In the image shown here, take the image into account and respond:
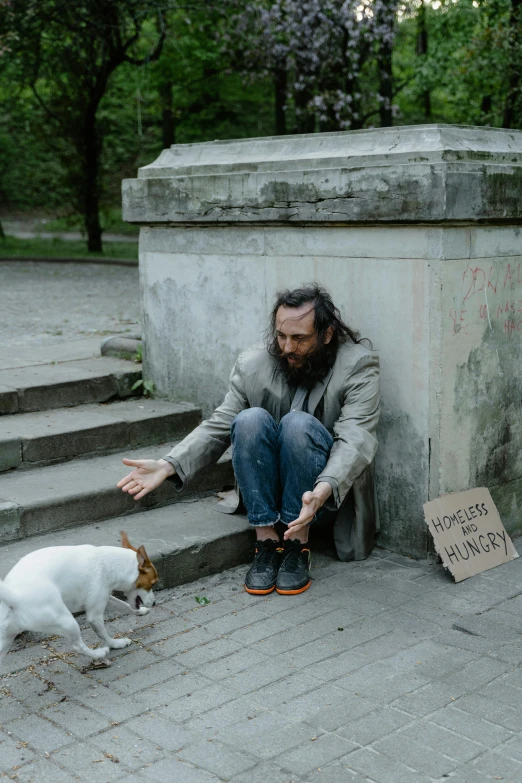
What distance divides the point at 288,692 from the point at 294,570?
3.06 ft

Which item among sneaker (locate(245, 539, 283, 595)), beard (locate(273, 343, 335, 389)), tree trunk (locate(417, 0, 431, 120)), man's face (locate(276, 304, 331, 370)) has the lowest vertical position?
sneaker (locate(245, 539, 283, 595))

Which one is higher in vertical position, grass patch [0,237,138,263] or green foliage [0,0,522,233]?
green foliage [0,0,522,233]

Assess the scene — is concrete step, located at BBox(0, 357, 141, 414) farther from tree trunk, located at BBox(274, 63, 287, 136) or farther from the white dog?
tree trunk, located at BBox(274, 63, 287, 136)

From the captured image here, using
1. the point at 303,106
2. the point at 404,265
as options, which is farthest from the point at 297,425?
the point at 303,106

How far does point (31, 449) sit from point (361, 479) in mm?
1709

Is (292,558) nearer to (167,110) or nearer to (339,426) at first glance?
(339,426)

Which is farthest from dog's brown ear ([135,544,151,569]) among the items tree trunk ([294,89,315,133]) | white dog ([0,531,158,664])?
tree trunk ([294,89,315,133])

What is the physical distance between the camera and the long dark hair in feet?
13.4

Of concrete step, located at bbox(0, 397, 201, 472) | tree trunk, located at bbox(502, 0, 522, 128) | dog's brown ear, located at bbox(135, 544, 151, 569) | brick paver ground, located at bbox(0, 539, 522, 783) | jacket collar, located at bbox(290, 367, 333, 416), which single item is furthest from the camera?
tree trunk, located at bbox(502, 0, 522, 128)

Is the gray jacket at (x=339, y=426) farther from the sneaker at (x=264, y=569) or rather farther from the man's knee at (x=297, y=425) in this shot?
the sneaker at (x=264, y=569)

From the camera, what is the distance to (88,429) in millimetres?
4836

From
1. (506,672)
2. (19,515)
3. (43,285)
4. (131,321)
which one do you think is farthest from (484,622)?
(43,285)

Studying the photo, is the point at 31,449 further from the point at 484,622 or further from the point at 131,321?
the point at 131,321

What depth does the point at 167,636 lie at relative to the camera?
3.56 meters
